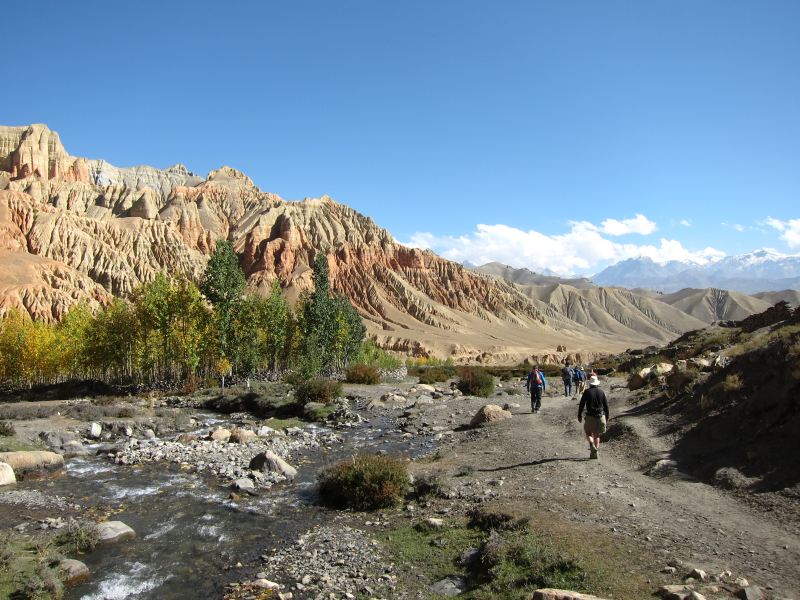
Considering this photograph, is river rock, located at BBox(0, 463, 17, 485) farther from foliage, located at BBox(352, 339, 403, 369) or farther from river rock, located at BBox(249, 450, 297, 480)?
foliage, located at BBox(352, 339, 403, 369)

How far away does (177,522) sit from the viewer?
49.5 ft

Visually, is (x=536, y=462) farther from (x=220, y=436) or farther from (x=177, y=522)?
(x=220, y=436)

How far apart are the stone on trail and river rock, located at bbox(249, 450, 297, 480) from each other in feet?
33.5

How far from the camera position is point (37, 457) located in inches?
833

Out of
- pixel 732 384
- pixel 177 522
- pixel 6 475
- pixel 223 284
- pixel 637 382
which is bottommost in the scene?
pixel 177 522

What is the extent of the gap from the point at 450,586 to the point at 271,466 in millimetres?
11387

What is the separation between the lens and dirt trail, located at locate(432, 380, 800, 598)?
9.02 m

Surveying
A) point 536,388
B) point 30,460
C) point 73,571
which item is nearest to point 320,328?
point 536,388

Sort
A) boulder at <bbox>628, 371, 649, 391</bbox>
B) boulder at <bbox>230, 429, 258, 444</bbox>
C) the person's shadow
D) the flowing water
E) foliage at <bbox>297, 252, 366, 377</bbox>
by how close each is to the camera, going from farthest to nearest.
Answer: foliage at <bbox>297, 252, 366, 377</bbox>, boulder at <bbox>628, 371, 649, 391</bbox>, boulder at <bbox>230, 429, 258, 444</bbox>, the person's shadow, the flowing water

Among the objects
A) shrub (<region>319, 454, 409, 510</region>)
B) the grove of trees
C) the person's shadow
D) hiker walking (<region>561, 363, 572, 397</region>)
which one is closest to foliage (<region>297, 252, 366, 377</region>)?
the grove of trees

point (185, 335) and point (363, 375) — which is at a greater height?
point (185, 335)

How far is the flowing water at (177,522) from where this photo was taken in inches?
450

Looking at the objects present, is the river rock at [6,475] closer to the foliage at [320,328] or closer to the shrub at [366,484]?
the shrub at [366,484]

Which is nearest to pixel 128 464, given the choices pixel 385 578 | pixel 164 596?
pixel 164 596
